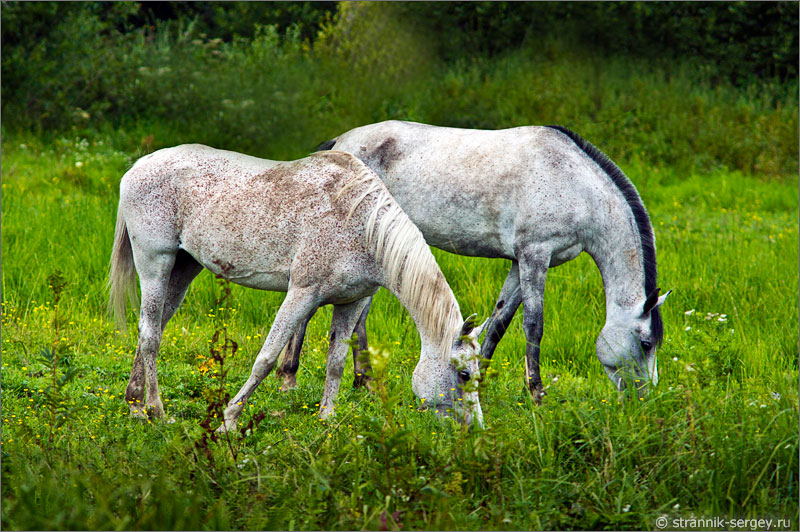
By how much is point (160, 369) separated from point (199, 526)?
9.22ft

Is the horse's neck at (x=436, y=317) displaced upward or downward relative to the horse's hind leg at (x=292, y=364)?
upward

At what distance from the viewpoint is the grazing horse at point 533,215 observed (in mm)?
5145

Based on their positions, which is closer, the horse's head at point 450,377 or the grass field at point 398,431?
the grass field at point 398,431

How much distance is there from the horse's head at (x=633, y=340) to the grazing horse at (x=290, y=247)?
1.51 metres

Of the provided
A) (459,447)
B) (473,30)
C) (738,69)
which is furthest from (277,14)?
(459,447)

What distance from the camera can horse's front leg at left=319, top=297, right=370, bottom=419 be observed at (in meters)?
4.81

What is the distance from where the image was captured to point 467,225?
18.2 feet

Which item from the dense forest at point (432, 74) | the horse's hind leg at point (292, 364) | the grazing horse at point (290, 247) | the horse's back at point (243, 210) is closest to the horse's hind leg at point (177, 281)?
the grazing horse at point (290, 247)

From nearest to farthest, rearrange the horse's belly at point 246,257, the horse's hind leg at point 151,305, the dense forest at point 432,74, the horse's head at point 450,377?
the horse's head at point 450,377 < the horse's belly at point 246,257 < the horse's hind leg at point 151,305 < the dense forest at point 432,74

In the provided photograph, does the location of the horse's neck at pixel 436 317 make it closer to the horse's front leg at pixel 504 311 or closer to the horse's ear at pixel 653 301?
the horse's ear at pixel 653 301

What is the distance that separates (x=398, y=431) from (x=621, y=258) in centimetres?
244

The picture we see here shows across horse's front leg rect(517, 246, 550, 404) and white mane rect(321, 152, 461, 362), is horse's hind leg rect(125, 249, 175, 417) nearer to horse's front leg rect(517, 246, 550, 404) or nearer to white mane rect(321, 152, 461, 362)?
white mane rect(321, 152, 461, 362)

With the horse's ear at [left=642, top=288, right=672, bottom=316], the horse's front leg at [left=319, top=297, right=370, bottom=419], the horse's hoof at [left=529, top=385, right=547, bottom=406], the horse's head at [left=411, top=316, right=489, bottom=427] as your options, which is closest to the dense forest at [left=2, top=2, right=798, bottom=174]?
the horse's front leg at [left=319, top=297, right=370, bottom=419]

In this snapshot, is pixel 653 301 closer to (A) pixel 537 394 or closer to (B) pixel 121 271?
(A) pixel 537 394
